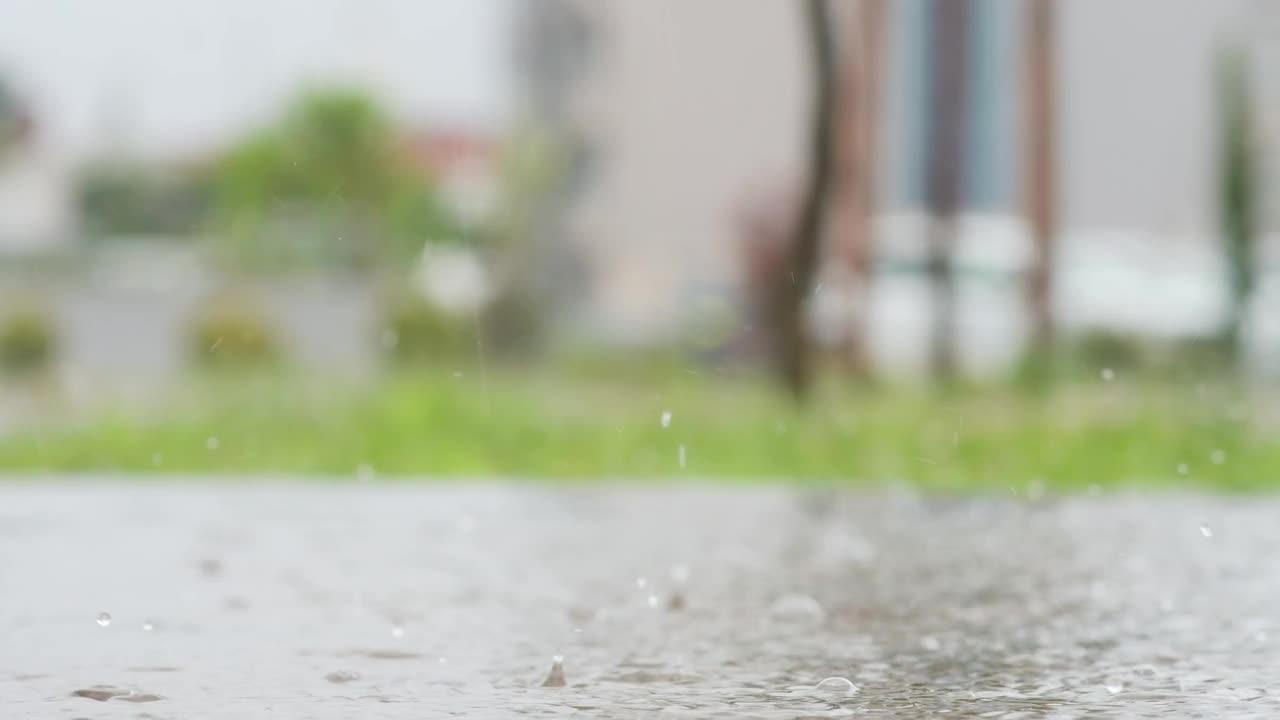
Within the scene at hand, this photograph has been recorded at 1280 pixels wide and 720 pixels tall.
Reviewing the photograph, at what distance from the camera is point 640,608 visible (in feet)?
7.61

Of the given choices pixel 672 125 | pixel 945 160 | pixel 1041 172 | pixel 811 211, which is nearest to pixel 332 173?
pixel 672 125

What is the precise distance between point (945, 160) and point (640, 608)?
8538 millimetres

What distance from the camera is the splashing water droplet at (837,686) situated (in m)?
1.65

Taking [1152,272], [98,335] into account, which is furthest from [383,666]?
[1152,272]

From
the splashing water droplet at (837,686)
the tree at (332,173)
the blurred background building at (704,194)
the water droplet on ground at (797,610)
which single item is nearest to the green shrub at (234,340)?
the blurred background building at (704,194)

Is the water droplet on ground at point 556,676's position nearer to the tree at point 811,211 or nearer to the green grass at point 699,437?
the green grass at point 699,437

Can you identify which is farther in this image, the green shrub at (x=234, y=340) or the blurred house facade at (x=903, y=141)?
the green shrub at (x=234, y=340)

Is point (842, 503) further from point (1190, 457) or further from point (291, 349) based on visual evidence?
point (291, 349)

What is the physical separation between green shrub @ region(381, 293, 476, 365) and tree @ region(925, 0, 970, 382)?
3.90 m

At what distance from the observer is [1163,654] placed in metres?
1.92

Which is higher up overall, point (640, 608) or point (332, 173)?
point (332, 173)

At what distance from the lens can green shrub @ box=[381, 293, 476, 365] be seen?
14117mm

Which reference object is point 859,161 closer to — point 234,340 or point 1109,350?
point 1109,350

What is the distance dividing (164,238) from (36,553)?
129 feet
